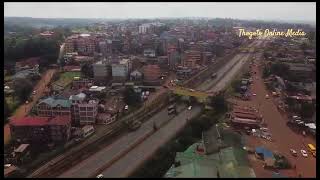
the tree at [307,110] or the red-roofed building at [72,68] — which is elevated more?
the red-roofed building at [72,68]

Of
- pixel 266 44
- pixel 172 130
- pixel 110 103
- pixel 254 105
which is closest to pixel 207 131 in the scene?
pixel 172 130

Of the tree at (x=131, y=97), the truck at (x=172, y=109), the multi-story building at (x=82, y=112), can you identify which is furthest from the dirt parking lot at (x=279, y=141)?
the multi-story building at (x=82, y=112)

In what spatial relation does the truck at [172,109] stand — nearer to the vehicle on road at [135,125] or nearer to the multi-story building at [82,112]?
the vehicle on road at [135,125]

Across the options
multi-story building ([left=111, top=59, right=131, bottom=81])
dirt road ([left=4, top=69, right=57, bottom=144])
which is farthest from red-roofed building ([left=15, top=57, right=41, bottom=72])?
multi-story building ([left=111, top=59, right=131, bottom=81])


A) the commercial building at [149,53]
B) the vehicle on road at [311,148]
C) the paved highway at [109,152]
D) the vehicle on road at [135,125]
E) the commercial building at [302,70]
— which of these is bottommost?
the paved highway at [109,152]

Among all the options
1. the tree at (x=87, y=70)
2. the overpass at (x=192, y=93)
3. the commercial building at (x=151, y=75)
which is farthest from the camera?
the tree at (x=87, y=70)

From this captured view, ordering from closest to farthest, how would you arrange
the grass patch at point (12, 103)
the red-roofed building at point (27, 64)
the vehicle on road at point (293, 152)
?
the vehicle on road at point (293, 152) < the grass patch at point (12, 103) < the red-roofed building at point (27, 64)

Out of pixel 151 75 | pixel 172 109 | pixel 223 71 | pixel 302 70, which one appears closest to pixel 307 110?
pixel 302 70

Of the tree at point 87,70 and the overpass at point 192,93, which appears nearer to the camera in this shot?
the overpass at point 192,93
